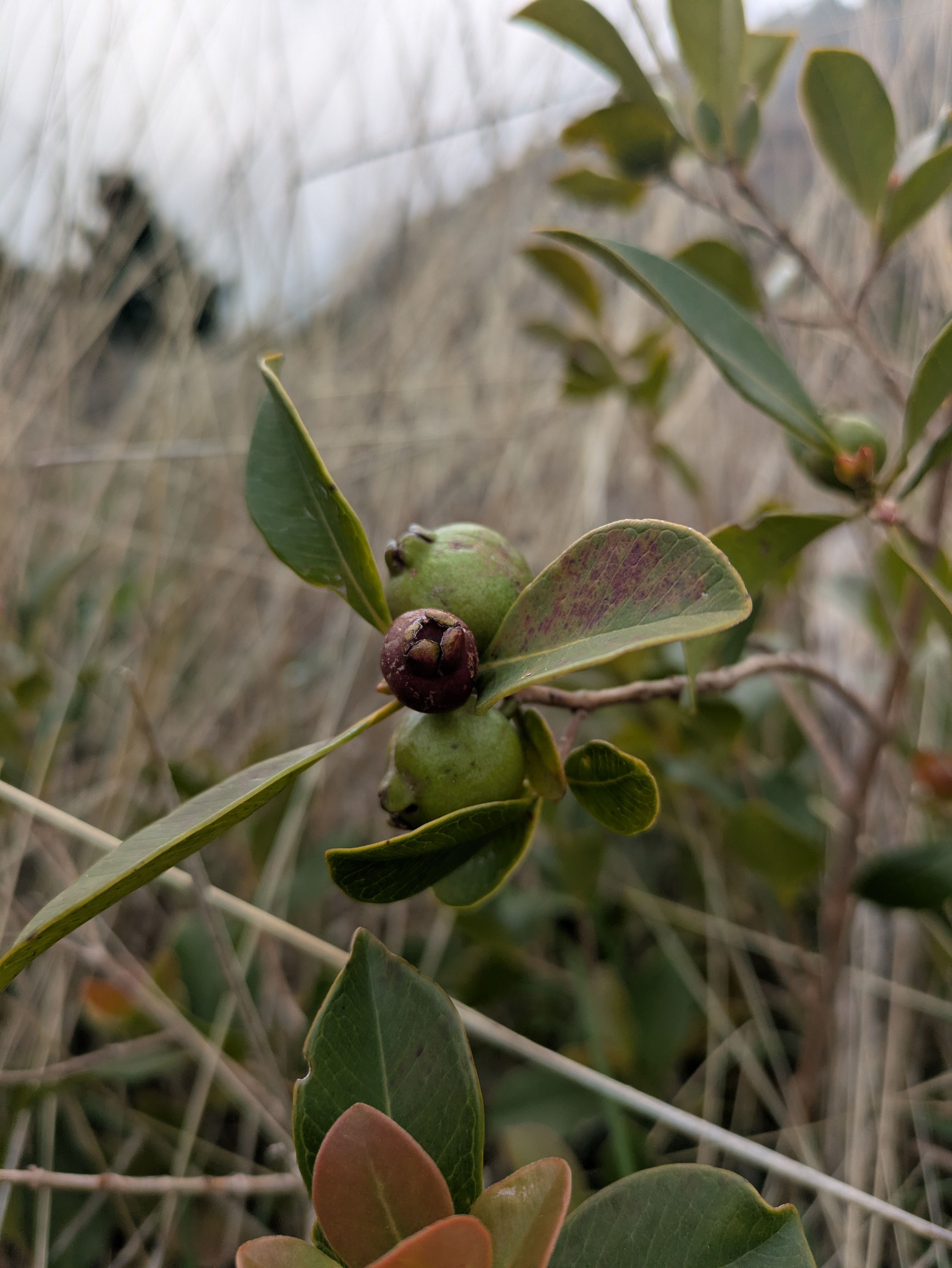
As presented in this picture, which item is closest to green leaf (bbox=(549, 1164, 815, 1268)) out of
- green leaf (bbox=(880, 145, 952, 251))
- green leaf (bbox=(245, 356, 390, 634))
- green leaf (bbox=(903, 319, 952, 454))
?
green leaf (bbox=(245, 356, 390, 634))

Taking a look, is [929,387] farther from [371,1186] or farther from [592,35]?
[371,1186]

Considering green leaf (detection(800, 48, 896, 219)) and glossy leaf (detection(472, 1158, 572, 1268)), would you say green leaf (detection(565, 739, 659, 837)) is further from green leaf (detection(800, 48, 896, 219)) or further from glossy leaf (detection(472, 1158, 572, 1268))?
green leaf (detection(800, 48, 896, 219))

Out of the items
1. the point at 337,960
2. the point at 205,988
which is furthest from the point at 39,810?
the point at 205,988

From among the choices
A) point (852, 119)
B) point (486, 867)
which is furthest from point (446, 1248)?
point (852, 119)

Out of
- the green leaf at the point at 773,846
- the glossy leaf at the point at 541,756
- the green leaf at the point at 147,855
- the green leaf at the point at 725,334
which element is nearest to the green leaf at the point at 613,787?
the glossy leaf at the point at 541,756

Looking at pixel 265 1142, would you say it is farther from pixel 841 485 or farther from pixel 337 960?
pixel 841 485

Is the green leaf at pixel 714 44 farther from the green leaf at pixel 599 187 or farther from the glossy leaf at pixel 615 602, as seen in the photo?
the glossy leaf at pixel 615 602
